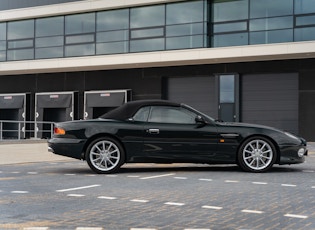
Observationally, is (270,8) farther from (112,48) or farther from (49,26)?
(49,26)

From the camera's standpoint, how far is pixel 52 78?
3000cm

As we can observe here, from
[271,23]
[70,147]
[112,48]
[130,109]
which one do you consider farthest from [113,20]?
[70,147]

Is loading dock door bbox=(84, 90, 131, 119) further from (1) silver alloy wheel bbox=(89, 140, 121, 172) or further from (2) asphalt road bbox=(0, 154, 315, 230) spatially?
(1) silver alloy wheel bbox=(89, 140, 121, 172)

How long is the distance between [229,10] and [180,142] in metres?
16.2

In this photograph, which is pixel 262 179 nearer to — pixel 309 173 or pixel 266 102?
pixel 309 173

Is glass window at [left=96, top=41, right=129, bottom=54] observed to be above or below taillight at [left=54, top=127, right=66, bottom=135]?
above

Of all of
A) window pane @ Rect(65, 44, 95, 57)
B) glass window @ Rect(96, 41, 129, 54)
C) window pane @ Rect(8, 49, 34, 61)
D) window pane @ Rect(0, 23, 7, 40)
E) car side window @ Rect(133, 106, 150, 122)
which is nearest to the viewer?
car side window @ Rect(133, 106, 150, 122)

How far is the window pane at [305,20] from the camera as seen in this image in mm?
22047

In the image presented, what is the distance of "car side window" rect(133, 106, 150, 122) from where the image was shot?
31.2 ft

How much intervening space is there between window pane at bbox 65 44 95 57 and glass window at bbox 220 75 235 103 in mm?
7493

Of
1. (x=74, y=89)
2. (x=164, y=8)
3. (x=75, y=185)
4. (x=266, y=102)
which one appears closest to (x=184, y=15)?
(x=164, y=8)

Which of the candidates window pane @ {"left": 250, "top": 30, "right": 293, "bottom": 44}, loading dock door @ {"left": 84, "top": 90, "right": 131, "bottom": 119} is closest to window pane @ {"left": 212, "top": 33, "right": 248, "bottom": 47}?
window pane @ {"left": 250, "top": 30, "right": 293, "bottom": 44}

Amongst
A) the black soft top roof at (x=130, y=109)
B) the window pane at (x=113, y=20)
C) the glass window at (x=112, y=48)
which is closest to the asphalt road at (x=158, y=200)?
the black soft top roof at (x=130, y=109)

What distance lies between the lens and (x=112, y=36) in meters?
26.2
